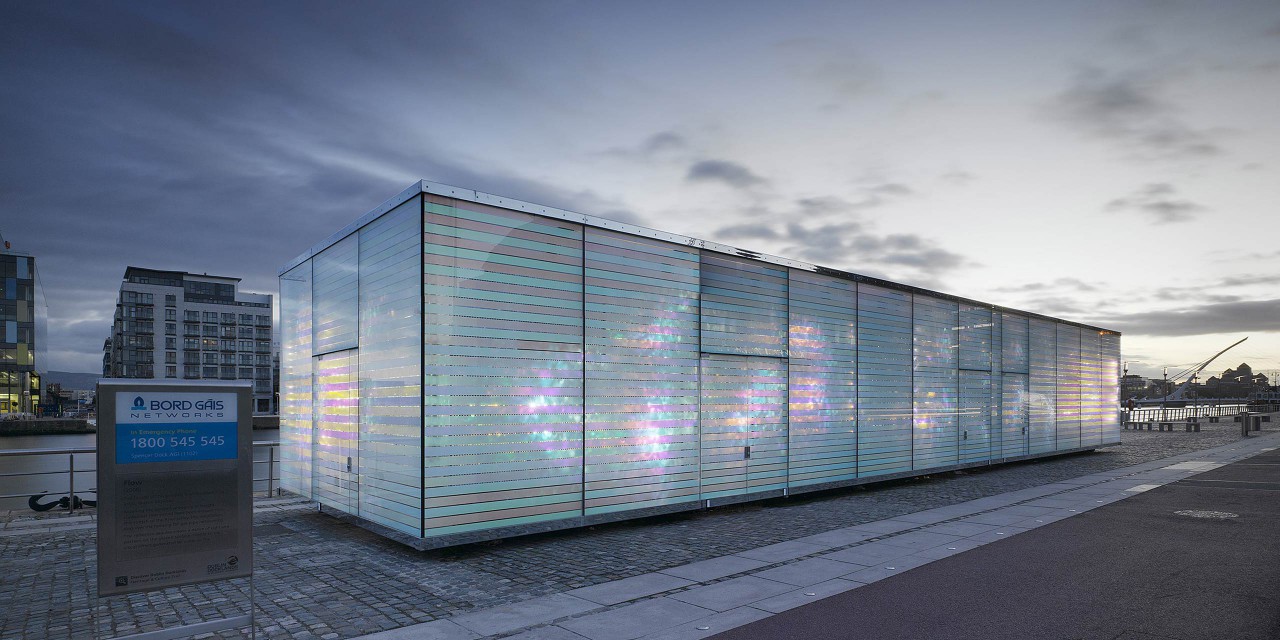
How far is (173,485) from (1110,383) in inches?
1302

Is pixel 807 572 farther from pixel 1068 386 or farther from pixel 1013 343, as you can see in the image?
pixel 1068 386

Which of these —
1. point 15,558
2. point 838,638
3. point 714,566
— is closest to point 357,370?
point 15,558

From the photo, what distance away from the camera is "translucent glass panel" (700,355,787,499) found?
44.0ft

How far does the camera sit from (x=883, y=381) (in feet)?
58.2

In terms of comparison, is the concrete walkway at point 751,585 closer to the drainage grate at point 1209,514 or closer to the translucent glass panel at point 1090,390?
the drainage grate at point 1209,514

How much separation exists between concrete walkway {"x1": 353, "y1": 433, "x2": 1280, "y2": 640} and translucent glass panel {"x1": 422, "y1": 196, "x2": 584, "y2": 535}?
2690mm

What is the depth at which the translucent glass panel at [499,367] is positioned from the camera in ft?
32.0

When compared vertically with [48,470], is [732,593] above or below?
above

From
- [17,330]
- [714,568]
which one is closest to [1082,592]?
[714,568]

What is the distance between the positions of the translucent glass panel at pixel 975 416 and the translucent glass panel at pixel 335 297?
16.3m

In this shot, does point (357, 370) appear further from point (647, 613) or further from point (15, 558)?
point (647, 613)

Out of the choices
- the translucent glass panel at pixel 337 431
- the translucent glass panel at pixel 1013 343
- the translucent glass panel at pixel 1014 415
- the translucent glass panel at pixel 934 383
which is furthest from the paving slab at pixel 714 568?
the translucent glass panel at pixel 1013 343

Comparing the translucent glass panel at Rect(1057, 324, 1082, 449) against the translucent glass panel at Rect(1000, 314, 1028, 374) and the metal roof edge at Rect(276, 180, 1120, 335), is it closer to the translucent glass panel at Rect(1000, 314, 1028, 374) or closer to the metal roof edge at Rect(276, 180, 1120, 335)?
the translucent glass panel at Rect(1000, 314, 1028, 374)

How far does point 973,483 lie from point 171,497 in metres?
17.4
